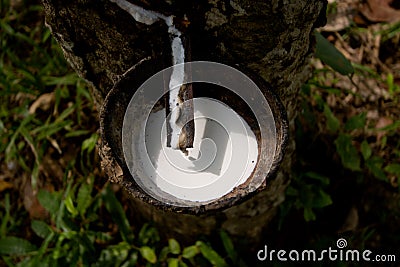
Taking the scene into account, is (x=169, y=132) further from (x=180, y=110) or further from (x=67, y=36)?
(x=67, y=36)

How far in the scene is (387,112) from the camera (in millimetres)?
1962

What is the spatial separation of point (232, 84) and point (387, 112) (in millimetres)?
1150

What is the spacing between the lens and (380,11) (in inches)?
80.8

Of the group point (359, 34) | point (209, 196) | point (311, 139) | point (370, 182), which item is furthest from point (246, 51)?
point (359, 34)

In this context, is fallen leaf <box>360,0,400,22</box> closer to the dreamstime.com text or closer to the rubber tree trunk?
the dreamstime.com text

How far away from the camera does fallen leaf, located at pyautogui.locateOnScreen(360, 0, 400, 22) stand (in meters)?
2.04

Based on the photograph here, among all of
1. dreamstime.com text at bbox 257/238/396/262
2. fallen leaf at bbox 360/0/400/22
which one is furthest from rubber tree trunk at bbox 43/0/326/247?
fallen leaf at bbox 360/0/400/22

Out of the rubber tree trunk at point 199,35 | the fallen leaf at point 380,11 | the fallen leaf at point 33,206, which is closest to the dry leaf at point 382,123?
the fallen leaf at point 380,11

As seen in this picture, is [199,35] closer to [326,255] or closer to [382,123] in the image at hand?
[326,255]

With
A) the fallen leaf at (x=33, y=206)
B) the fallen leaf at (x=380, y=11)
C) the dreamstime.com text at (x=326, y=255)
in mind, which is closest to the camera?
the dreamstime.com text at (x=326, y=255)

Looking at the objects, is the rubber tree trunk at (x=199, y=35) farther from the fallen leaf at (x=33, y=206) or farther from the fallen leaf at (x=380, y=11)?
the fallen leaf at (x=380, y=11)

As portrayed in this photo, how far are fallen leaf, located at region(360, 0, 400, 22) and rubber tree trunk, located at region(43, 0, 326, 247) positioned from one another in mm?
1020

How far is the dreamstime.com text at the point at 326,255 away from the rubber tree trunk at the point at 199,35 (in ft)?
2.55

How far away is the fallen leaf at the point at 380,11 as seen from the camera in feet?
6.69
